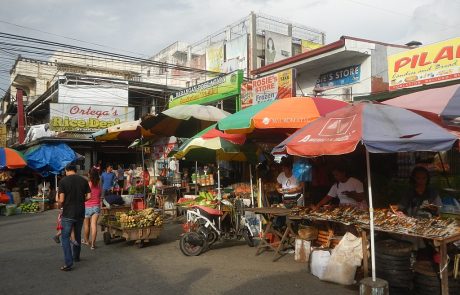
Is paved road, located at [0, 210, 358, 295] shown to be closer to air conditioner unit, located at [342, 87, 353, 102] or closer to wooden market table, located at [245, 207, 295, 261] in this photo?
wooden market table, located at [245, 207, 295, 261]

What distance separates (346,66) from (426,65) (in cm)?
436

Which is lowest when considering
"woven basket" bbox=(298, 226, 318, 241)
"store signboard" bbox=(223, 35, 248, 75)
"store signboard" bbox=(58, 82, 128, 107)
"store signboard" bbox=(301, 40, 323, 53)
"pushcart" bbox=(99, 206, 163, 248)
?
"pushcart" bbox=(99, 206, 163, 248)

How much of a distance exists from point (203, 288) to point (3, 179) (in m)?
15.5

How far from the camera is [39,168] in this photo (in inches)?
699

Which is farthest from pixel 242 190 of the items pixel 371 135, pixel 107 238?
pixel 371 135

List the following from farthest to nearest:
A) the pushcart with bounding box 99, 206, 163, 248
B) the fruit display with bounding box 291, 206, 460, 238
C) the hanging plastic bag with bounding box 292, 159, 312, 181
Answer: the pushcart with bounding box 99, 206, 163, 248 → the hanging plastic bag with bounding box 292, 159, 312, 181 → the fruit display with bounding box 291, 206, 460, 238

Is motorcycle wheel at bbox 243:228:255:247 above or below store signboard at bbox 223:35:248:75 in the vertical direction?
below

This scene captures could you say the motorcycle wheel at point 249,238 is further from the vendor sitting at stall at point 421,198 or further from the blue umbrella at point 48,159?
the blue umbrella at point 48,159

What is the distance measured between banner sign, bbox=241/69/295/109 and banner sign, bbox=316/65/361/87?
214 cm

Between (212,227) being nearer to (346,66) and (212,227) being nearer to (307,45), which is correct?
(346,66)

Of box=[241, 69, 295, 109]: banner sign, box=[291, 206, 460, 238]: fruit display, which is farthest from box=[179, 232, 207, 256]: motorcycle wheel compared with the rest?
box=[241, 69, 295, 109]: banner sign

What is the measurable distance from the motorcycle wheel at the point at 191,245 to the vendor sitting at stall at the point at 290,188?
189cm

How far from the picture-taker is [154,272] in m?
6.34

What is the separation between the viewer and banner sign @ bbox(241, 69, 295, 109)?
13.6m
